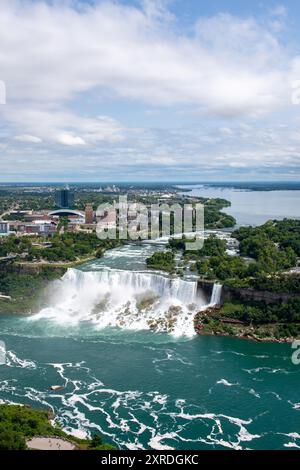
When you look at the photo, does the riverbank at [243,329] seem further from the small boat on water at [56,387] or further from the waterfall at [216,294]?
the small boat on water at [56,387]

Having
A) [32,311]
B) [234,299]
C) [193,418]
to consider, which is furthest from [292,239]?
[193,418]

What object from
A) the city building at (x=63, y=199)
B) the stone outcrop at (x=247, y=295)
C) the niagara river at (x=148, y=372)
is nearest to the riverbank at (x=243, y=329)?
the niagara river at (x=148, y=372)

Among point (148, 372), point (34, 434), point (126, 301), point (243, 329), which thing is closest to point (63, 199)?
point (126, 301)

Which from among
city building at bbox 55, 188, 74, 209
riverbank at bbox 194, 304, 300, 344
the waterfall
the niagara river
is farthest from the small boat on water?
city building at bbox 55, 188, 74, 209

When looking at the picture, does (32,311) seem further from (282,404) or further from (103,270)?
(282,404)

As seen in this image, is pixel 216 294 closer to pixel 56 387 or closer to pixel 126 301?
pixel 126 301
